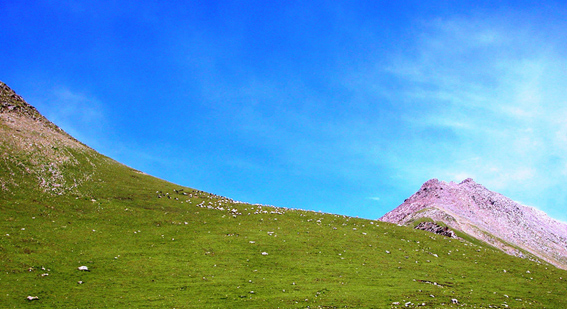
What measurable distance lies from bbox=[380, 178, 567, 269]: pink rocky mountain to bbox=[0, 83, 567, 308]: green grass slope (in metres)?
70.4

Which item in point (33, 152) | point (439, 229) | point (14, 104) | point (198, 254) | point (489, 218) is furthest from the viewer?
point (489, 218)

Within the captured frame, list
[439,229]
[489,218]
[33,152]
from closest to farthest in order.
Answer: [33,152] → [439,229] → [489,218]

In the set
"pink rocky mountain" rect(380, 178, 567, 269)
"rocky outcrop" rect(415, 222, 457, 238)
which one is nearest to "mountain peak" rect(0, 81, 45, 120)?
"rocky outcrop" rect(415, 222, 457, 238)

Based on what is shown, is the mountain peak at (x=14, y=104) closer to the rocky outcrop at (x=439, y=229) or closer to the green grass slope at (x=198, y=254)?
the green grass slope at (x=198, y=254)

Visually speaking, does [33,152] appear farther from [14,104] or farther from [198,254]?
[198,254]

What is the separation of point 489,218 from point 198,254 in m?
128

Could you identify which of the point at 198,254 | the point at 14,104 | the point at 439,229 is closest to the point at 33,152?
the point at 14,104

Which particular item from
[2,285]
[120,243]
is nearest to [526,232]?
[120,243]

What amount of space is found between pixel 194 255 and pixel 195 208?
1716 centimetres

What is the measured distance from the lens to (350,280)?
119ft

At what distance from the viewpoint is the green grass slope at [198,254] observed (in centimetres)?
3097

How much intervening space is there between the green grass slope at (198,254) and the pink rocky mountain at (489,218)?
2771 inches

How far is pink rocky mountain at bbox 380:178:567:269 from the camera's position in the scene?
11369 cm

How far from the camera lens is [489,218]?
133 m
